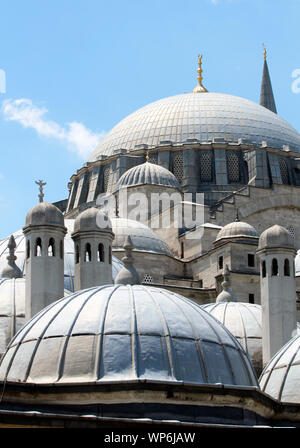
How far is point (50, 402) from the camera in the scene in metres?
20.1

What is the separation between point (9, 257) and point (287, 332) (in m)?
8.01

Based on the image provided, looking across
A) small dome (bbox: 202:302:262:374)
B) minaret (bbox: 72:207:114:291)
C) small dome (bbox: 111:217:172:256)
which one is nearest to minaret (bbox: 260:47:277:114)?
small dome (bbox: 111:217:172:256)

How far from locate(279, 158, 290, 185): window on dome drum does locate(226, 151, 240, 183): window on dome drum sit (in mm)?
1999

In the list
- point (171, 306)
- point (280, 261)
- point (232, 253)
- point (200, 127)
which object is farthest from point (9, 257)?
point (200, 127)

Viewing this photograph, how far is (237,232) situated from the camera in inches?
1781

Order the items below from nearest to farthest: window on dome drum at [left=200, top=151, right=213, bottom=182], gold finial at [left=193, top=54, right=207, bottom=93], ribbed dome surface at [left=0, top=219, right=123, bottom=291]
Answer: ribbed dome surface at [left=0, top=219, right=123, bottom=291]
window on dome drum at [left=200, top=151, right=213, bottom=182]
gold finial at [left=193, top=54, right=207, bottom=93]

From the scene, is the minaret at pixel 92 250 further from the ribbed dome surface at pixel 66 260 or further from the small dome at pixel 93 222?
the ribbed dome surface at pixel 66 260

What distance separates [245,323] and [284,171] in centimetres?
2509

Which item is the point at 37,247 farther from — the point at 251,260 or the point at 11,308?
the point at 251,260

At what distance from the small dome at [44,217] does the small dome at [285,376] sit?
6591 mm

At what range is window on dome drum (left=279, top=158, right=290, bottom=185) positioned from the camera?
192 ft

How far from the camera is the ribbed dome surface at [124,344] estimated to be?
67.3ft

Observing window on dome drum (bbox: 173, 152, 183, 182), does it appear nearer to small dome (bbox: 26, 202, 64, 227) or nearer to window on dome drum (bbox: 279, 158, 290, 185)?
window on dome drum (bbox: 279, 158, 290, 185)

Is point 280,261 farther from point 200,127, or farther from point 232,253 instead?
point 200,127
